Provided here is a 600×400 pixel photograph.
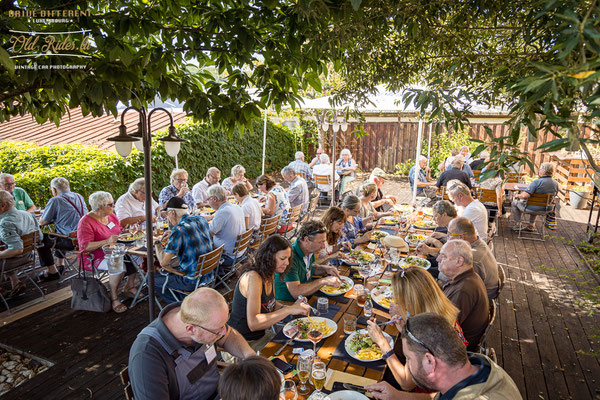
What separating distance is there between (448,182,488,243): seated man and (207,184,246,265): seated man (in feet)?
10.4

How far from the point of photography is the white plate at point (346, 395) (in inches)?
79.8

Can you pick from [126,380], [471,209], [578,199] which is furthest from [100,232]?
[578,199]

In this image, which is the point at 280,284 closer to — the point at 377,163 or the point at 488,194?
the point at 488,194

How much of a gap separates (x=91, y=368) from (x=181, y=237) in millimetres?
1584

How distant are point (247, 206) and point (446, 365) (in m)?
4.37

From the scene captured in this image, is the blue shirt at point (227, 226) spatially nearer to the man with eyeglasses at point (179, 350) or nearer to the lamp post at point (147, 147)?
the lamp post at point (147, 147)

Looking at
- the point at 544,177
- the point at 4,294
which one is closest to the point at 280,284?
the point at 4,294

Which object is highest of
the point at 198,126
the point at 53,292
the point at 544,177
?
the point at 198,126

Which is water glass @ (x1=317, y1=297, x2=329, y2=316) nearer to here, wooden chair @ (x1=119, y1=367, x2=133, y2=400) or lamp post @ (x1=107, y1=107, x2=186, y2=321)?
wooden chair @ (x1=119, y1=367, x2=133, y2=400)

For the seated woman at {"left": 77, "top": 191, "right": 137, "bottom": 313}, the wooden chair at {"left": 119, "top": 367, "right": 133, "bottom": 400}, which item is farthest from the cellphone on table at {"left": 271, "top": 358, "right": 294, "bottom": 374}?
the seated woman at {"left": 77, "top": 191, "right": 137, "bottom": 313}

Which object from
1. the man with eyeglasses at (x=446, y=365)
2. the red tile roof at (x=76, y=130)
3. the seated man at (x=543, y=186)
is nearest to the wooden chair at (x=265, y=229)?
the man with eyeglasses at (x=446, y=365)

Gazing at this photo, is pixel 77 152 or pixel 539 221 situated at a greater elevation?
pixel 77 152

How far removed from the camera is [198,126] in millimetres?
11422

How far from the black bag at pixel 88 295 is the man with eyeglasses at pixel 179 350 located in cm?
294
